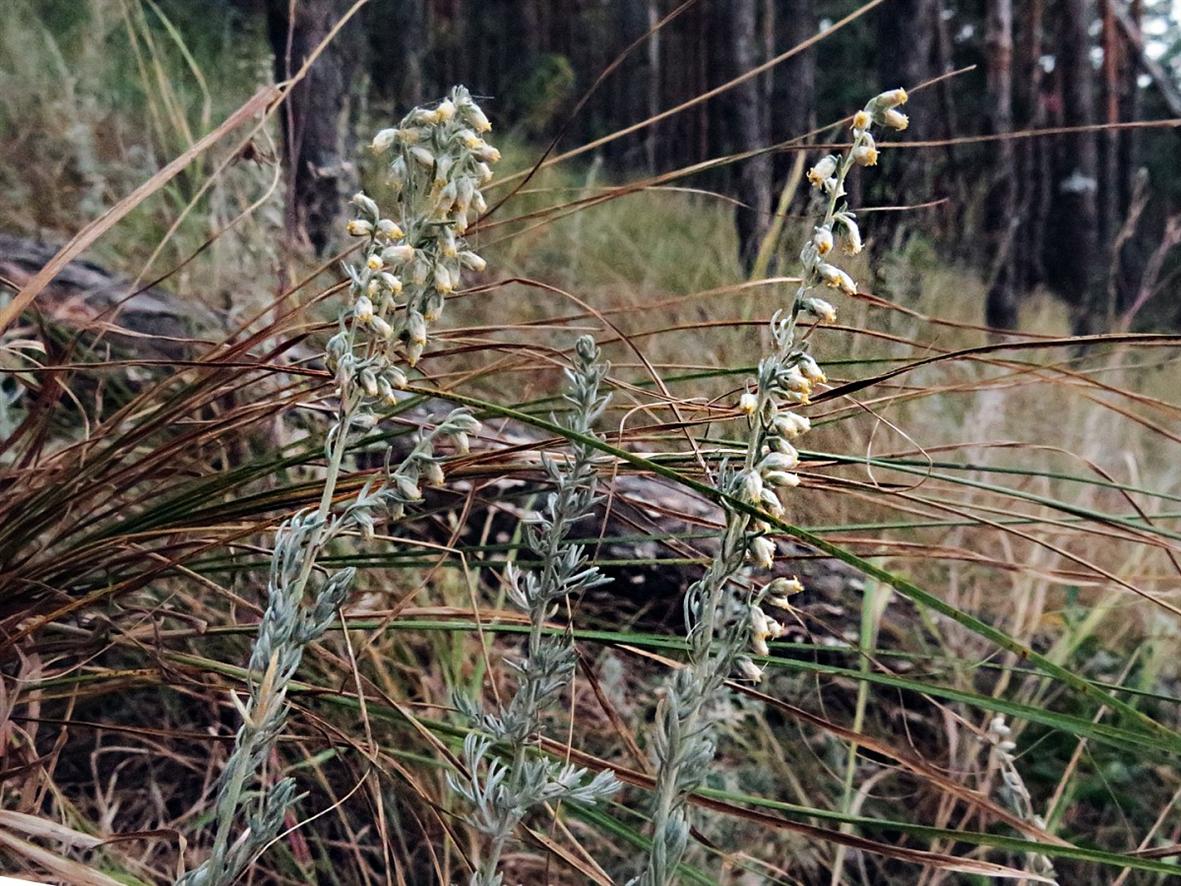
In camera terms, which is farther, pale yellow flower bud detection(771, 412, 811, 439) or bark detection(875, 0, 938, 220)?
bark detection(875, 0, 938, 220)

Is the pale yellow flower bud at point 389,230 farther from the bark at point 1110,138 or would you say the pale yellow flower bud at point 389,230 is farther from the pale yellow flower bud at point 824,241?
the bark at point 1110,138

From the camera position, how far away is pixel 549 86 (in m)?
5.23

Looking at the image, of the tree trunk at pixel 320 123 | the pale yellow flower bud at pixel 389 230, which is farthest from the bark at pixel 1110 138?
the pale yellow flower bud at pixel 389 230

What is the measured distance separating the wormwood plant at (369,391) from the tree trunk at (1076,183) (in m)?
5.56

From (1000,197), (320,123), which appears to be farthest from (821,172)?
(1000,197)

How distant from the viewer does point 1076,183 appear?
234 inches

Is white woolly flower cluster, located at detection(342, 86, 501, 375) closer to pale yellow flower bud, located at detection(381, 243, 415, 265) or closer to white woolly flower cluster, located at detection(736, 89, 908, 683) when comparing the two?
pale yellow flower bud, located at detection(381, 243, 415, 265)

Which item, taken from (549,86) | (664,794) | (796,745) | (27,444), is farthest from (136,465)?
(549,86)

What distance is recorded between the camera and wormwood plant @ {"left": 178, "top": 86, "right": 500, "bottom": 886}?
1.99 feet

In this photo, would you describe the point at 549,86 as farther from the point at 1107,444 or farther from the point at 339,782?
the point at 339,782

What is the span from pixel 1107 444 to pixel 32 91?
355 cm

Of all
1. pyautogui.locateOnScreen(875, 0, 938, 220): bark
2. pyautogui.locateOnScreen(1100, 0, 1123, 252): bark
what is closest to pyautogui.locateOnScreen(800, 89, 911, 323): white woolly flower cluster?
pyautogui.locateOnScreen(875, 0, 938, 220): bark

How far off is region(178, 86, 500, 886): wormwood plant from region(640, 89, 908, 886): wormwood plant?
20cm

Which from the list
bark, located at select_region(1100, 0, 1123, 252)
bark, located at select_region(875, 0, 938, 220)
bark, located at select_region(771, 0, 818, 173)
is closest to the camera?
bark, located at select_region(875, 0, 938, 220)
